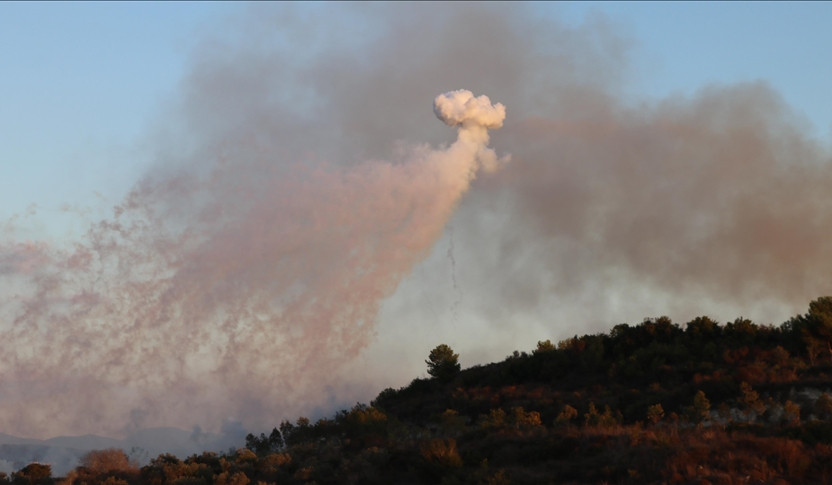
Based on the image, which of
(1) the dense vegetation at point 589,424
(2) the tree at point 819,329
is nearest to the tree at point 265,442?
(1) the dense vegetation at point 589,424

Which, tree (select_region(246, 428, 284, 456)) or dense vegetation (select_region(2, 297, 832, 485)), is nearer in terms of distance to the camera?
dense vegetation (select_region(2, 297, 832, 485))

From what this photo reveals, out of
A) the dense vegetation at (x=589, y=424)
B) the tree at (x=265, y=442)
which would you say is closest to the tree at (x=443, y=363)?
the dense vegetation at (x=589, y=424)

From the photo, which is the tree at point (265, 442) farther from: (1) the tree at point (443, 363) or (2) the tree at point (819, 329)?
(2) the tree at point (819, 329)

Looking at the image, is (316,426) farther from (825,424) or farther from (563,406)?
(825,424)

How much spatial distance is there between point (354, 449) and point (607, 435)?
14851 millimetres

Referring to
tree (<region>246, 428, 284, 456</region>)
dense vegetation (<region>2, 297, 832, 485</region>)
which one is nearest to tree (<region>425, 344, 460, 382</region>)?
dense vegetation (<region>2, 297, 832, 485</region>)

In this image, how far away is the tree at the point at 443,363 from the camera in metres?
70.9

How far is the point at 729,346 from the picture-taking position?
59875mm

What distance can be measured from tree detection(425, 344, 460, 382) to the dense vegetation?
0.37 ft

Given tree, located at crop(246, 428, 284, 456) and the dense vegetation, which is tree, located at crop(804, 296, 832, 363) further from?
tree, located at crop(246, 428, 284, 456)

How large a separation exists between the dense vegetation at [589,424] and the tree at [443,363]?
0.11 metres

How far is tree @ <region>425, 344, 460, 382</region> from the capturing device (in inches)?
2793

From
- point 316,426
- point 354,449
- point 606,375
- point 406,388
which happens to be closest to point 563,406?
point 606,375

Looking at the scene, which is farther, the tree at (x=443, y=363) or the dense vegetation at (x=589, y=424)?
the tree at (x=443, y=363)
